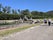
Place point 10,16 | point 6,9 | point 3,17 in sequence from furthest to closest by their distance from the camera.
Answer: point 6,9 < point 10,16 < point 3,17

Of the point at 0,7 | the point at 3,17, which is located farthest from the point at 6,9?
the point at 3,17

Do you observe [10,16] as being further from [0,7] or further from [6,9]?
[6,9]

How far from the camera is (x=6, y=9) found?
140m

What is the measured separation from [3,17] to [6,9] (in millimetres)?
46147

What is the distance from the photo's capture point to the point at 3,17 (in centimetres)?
9400

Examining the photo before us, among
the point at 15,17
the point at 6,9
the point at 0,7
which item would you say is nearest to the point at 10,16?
the point at 15,17

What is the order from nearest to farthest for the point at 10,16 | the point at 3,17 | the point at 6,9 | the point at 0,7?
the point at 3,17
the point at 10,16
the point at 0,7
the point at 6,9

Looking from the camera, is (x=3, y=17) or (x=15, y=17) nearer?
(x=3, y=17)

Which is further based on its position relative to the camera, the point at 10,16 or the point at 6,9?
the point at 6,9

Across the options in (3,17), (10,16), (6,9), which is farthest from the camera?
(6,9)

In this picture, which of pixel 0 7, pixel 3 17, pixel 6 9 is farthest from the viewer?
pixel 6 9

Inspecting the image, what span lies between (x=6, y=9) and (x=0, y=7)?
11.6m

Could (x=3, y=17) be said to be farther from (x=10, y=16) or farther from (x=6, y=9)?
(x=6, y=9)

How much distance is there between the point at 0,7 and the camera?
421ft
